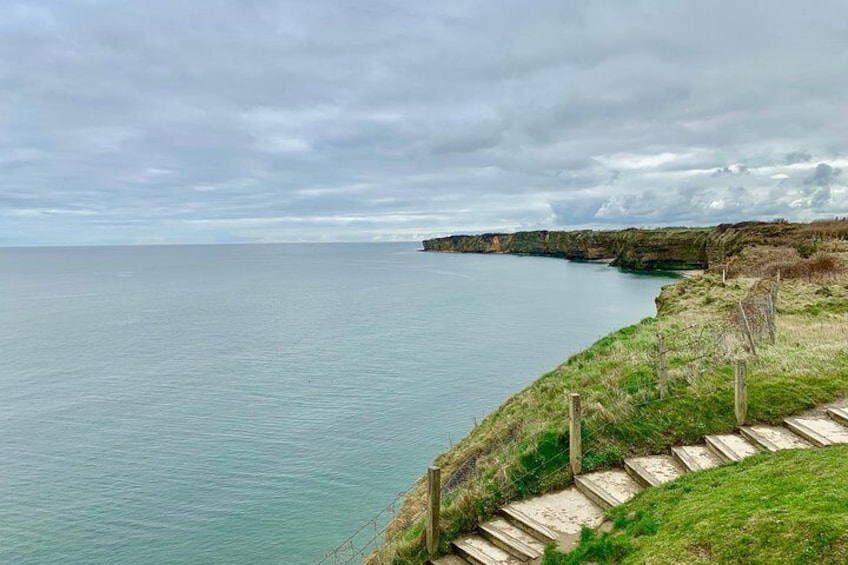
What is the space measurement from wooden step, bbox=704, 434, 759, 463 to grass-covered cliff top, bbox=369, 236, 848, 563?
19.1 inches

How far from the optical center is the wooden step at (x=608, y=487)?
38.4 feet

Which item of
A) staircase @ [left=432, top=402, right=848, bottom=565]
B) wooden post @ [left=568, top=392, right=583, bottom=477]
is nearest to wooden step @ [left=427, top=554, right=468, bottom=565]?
staircase @ [left=432, top=402, right=848, bottom=565]

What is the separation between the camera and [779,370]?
655 inches

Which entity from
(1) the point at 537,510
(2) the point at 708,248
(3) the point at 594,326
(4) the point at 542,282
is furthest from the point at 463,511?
(2) the point at 708,248

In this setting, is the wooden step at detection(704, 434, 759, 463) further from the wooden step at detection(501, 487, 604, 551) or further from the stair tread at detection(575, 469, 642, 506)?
the wooden step at detection(501, 487, 604, 551)

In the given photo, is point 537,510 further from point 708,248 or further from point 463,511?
point 708,248

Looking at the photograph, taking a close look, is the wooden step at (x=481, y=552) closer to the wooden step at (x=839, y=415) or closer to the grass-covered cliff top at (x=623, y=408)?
the grass-covered cliff top at (x=623, y=408)

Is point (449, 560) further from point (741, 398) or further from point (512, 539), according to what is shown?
point (741, 398)

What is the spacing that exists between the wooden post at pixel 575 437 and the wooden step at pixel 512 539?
2206mm

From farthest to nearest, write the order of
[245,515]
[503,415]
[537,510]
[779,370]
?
1. [503,415]
2. [245,515]
3. [779,370]
4. [537,510]

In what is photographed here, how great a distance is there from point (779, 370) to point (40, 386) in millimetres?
43453

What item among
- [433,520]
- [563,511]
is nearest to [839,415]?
[563,511]

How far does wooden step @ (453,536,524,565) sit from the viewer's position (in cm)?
1096

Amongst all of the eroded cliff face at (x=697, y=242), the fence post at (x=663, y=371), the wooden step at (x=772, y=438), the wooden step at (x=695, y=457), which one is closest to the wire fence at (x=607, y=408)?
the fence post at (x=663, y=371)
